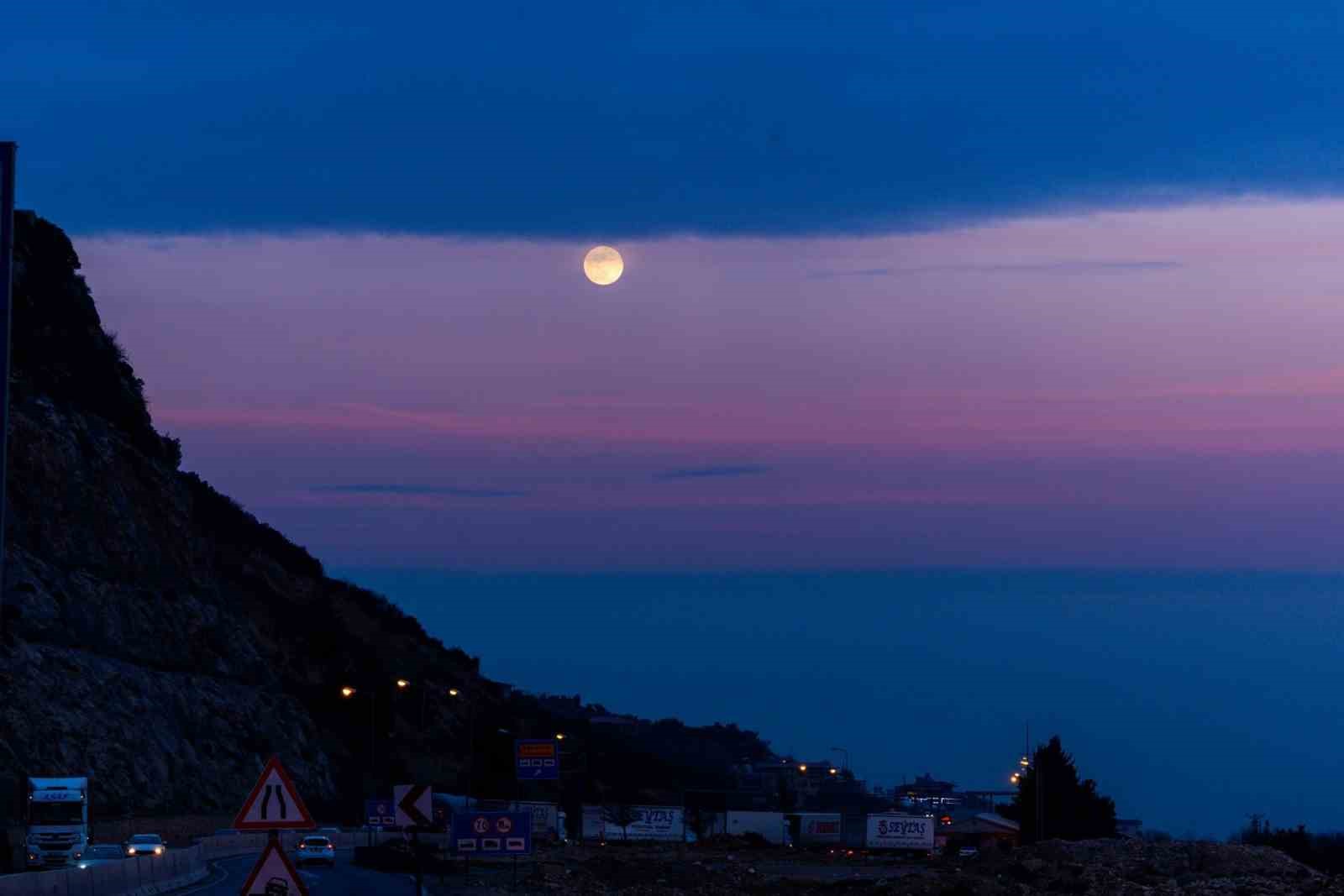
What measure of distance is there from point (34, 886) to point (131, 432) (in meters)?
73.3

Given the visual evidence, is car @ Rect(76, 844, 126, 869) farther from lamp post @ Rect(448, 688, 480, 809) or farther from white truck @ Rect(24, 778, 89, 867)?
lamp post @ Rect(448, 688, 480, 809)

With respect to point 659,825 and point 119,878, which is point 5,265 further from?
point 659,825

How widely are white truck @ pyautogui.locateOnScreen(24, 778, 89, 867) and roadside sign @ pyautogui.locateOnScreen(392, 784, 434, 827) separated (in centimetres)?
2739

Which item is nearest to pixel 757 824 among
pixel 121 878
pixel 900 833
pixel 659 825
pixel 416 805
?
pixel 659 825

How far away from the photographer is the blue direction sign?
128 feet

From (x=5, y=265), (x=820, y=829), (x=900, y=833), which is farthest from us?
(x=820, y=829)

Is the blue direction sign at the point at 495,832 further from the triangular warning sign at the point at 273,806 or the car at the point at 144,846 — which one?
the triangular warning sign at the point at 273,806

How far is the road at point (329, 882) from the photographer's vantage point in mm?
43781

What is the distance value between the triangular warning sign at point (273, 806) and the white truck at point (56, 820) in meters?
36.1

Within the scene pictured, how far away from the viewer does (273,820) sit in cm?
1856

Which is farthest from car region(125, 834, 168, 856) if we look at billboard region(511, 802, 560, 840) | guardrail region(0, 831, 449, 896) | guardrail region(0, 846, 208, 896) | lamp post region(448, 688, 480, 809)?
billboard region(511, 802, 560, 840)

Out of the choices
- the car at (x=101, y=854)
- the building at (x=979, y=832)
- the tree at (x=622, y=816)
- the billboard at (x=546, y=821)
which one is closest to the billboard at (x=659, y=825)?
the tree at (x=622, y=816)

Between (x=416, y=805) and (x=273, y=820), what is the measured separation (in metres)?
9.41

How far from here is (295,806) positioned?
18.8 m
